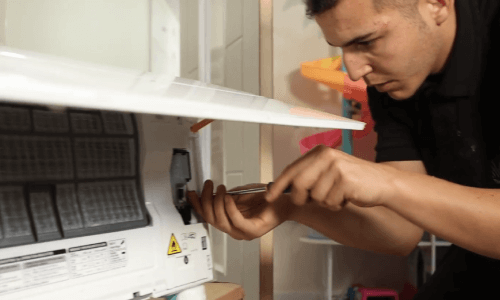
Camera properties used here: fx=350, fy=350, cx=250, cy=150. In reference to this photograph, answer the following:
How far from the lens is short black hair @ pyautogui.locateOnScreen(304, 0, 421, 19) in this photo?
719mm

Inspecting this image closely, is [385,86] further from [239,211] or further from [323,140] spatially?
[323,140]

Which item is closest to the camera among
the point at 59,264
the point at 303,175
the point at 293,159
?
the point at 59,264

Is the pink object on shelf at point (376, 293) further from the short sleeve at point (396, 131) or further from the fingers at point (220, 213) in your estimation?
the fingers at point (220, 213)

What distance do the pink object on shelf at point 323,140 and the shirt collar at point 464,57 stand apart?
95cm

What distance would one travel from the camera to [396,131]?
958 millimetres

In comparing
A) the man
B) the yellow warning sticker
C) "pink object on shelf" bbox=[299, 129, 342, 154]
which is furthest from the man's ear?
"pink object on shelf" bbox=[299, 129, 342, 154]

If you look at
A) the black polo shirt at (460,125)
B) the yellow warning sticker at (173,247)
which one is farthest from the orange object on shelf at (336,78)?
the yellow warning sticker at (173,247)

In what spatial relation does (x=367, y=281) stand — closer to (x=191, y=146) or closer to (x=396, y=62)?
(x=396, y=62)

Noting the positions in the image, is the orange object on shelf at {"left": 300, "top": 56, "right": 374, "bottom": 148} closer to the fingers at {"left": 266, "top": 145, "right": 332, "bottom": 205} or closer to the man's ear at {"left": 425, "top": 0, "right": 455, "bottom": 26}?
the man's ear at {"left": 425, "top": 0, "right": 455, "bottom": 26}

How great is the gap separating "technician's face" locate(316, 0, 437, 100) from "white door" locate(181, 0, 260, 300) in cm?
42

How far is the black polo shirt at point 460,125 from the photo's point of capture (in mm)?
778

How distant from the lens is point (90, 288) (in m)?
0.46

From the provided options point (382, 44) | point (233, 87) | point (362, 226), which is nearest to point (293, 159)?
point (233, 87)

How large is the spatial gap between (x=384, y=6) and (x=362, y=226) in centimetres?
50
